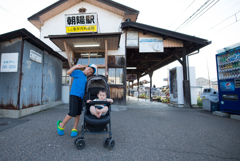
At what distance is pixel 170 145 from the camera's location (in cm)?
238

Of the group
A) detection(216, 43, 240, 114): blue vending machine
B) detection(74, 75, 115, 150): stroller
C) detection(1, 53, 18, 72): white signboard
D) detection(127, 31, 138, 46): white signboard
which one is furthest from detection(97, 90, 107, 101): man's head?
detection(127, 31, 138, 46): white signboard

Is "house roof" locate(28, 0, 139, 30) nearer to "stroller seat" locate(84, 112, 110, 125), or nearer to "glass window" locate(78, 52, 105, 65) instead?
"glass window" locate(78, 52, 105, 65)

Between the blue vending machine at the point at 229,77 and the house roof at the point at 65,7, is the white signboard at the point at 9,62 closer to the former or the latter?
the house roof at the point at 65,7

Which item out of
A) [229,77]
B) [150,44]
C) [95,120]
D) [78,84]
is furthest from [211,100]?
[78,84]

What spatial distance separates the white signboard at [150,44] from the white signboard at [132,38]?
367 mm

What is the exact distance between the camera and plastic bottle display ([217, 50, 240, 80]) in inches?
193

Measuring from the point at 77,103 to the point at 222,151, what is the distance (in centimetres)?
311

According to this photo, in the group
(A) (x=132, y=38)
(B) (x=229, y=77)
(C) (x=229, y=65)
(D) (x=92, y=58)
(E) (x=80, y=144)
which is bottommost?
(E) (x=80, y=144)

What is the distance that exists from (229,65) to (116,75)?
20.4 ft

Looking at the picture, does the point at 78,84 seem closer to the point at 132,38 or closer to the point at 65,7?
the point at 132,38

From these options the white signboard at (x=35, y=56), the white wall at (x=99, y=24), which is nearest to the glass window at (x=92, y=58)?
the white wall at (x=99, y=24)

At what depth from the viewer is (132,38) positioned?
8.34 meters

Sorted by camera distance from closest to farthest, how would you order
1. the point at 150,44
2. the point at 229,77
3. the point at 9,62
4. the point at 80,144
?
the point at 80,144 → the point at 9,62 → the point at 229,77 → the point at 150,44

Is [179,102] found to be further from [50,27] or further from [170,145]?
[50,27]
